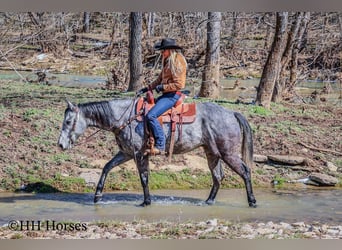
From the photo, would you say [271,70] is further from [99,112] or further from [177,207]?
[99,112]

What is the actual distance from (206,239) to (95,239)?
93 cm

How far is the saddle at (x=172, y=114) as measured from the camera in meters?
5.98

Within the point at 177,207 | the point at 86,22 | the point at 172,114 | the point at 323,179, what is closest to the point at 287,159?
the point at 323,179

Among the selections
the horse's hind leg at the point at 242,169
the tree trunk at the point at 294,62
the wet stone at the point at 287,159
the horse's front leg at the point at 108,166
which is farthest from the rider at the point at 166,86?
the tree trunk at the point at 294,62

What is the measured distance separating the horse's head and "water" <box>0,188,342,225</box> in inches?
21.0

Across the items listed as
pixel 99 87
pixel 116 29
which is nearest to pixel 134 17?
pixel 116 29

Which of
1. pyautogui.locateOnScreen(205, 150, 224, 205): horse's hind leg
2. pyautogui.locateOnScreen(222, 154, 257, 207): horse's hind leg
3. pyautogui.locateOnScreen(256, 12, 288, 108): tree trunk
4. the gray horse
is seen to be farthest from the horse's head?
pyautogui.locateOnScreen(256, 12, 288, 108): tree trunk

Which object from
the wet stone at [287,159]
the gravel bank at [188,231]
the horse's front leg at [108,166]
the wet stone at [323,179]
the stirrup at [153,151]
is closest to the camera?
the gravel bank at [188,231]

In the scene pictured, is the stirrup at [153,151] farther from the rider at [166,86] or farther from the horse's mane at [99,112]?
the horse's mane at [99,112]

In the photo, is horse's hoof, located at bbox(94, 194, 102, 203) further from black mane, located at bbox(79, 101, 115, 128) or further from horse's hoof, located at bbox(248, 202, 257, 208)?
horse's hoof, located at bbox(248, 202, 257, 208)

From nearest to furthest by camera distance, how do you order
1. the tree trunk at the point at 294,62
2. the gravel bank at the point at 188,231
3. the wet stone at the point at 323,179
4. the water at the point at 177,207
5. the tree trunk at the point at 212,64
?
the gravel bank at the point at 188,231 → the water at the point at 177,207 → the wet stone at the point at 323,179 → the tree trunk at the point at 212,64 → the tree trunk at the point at 294,62

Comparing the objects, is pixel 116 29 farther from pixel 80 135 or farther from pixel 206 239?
pixel 206 239

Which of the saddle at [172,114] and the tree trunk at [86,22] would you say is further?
the tree trunk at [86,22]

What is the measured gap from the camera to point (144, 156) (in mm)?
6062
